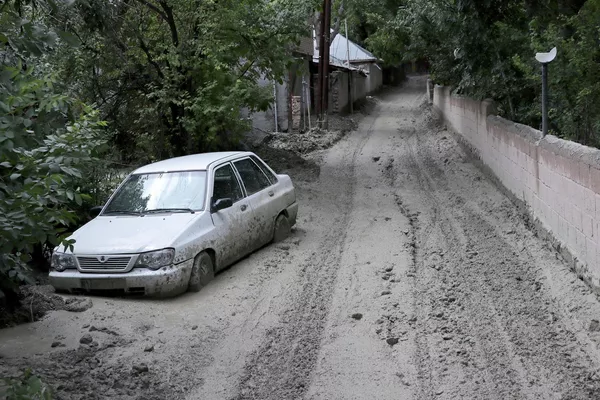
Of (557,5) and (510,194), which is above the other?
(557,5)

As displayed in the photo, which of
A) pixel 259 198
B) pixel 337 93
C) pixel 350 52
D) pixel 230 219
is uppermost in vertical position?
pixel 350 52

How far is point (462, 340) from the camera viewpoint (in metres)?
6.68

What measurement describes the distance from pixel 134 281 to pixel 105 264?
407 mm

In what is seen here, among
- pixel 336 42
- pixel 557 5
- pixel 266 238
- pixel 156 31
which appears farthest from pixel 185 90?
pixel 336 42

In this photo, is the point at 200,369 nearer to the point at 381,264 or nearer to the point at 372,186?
the point at 381,264

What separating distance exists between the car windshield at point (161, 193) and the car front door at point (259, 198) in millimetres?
908

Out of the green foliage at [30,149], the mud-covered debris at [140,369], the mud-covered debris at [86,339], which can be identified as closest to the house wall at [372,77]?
the mud-covered debris at [86,339]

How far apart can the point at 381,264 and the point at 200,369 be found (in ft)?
12.1

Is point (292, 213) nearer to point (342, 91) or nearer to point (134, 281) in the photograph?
point (134, 281)

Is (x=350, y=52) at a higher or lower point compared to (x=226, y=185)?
higher

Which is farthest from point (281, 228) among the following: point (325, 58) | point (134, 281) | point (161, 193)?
point (325, 58)

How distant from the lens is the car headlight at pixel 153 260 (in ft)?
27.2

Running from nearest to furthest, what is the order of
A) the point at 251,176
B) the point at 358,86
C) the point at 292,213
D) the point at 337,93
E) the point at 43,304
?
the point at 43,304
the point at 251,176
the point at 292,213
the point at 337,93
the point at 358,86

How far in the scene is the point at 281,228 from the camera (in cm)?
1127
